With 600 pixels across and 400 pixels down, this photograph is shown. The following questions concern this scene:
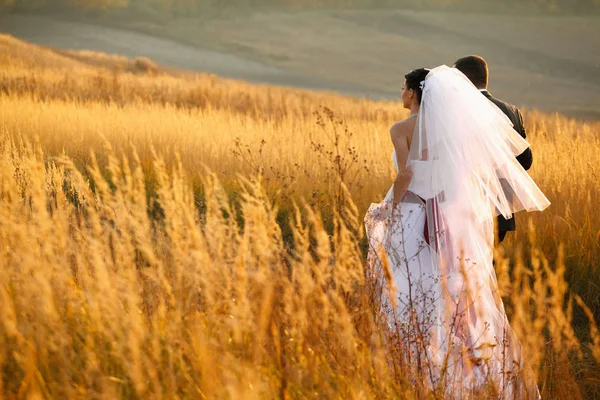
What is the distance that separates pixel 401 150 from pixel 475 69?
1121mm

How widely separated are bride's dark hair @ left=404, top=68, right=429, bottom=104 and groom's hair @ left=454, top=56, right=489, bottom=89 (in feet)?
1.98

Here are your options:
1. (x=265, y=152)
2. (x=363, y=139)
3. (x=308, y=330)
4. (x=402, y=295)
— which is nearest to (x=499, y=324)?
(x=402, y=295)

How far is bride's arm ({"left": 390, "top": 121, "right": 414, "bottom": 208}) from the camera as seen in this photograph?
4.24 m

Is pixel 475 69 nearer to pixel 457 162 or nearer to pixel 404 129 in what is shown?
pixel 404 129

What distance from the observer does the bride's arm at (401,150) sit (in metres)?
4.24

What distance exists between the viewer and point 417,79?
4383 mm

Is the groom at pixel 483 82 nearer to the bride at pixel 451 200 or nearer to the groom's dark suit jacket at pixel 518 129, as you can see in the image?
the groom's dark suit jacket at pixel 518 129

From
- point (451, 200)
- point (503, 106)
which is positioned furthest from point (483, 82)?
point (451, 200)

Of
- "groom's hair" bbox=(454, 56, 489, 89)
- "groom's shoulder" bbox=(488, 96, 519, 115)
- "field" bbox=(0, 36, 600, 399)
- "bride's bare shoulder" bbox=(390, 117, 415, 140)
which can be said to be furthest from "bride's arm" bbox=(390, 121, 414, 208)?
"groom's shoulder" bbox=(488, 96, 519, 115)

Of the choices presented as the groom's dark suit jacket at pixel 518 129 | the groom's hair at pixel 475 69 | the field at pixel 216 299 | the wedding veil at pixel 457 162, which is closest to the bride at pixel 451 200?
the wedding veil at pixel 457 162

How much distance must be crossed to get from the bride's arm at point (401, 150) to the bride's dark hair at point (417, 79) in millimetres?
275

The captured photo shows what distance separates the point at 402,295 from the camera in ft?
13.6

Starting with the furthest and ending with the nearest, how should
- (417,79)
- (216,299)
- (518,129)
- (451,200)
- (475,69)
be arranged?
1. (518,129)
2. (475,69)
3. (417,79)
4. (451,200)
5. (216,299)

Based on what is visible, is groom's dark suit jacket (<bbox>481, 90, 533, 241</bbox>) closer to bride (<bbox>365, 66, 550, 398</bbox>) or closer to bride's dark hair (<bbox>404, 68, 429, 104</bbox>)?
bride (<bbox>365, 66, 550, 398</bbox>)
